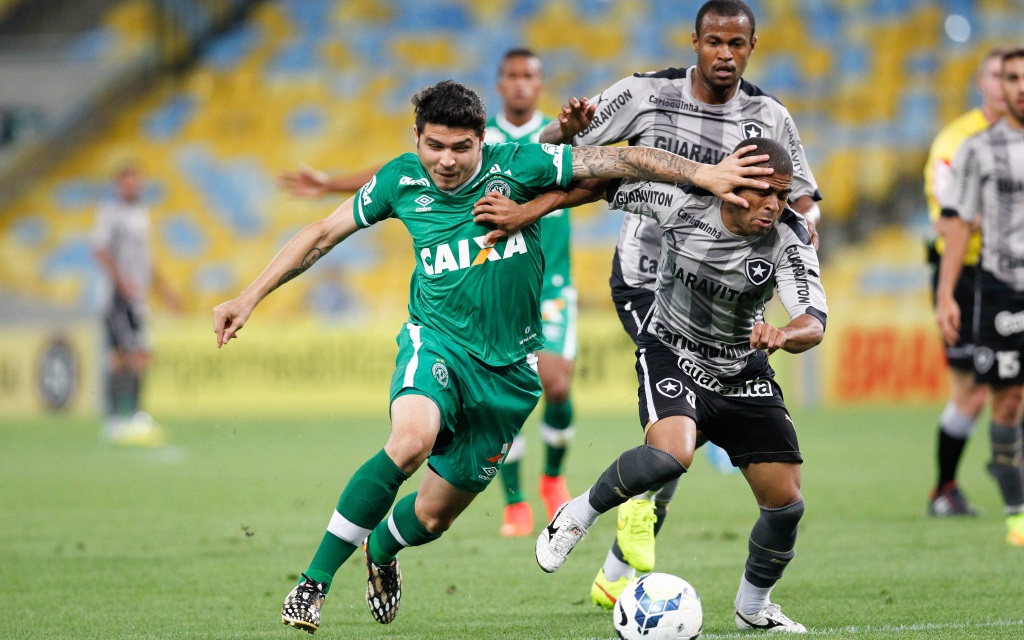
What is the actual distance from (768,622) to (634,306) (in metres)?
1.72

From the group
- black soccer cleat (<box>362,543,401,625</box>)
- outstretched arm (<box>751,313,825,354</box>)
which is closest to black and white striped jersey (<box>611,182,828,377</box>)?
outstretched arm (<box>751,313,825,354</box>)

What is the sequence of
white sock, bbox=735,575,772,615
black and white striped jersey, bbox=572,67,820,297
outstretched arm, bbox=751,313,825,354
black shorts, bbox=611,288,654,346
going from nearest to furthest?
outstretched arm, bbox=751,313,825,354 < white sock, bbox=735,575,772,615 < black and white striped jersey, bbox=572,67,820,297 < black shorts, bbox=611,288,654,346

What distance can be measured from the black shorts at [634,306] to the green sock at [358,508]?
1.67m

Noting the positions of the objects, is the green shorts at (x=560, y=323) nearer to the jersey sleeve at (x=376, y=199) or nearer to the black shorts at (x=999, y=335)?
the black shorts at (x=999, y=335)

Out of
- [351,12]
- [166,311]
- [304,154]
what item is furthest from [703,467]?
[351,12]

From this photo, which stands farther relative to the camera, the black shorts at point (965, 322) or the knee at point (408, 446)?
the black shorts at point (965, 322)

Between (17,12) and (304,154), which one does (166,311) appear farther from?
(17,12)

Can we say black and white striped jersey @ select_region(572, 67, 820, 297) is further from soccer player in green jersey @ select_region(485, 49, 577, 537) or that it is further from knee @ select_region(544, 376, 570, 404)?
knee @ select_region(544, 376, 570, 404)

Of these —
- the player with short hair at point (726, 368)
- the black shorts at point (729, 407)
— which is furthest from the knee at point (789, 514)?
the black shorts at point (729, 407)

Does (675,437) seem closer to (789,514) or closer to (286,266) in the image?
(789,514)

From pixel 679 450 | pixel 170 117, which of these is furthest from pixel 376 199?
pixel 170 117

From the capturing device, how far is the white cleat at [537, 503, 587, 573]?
5152 mm

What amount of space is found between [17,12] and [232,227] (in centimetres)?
629

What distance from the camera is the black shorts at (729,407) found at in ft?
17.4
